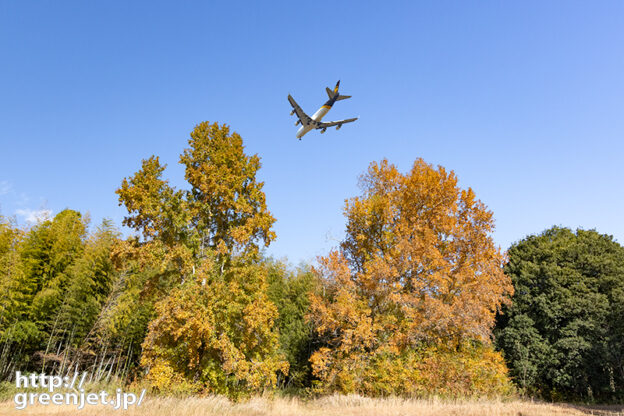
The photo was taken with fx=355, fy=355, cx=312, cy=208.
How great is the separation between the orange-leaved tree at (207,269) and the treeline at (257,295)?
7 cm

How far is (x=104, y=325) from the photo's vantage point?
2352cm

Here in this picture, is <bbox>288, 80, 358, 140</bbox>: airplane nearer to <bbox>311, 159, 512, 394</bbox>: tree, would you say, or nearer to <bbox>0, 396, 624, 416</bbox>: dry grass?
<bbox>311, 159, 512, 394</bbox>: tree

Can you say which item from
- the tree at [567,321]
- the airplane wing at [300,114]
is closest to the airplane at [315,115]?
the airplane wing at [300,114]

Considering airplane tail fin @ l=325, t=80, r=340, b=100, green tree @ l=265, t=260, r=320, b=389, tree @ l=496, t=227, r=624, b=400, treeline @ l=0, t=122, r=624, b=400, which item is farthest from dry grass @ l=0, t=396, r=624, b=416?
airplane tail fin @ l=325, t=80, r=340, b=100

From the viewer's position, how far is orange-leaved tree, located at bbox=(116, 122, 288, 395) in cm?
1353

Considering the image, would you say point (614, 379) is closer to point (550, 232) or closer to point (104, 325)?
point (550, 232)

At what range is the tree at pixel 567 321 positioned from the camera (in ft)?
81.7

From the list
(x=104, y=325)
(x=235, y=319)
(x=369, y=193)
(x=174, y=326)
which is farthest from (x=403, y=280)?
(x=104, y=325)

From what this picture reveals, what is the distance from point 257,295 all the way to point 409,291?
7860 millimetres

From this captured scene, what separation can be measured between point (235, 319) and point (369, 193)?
10007 mm

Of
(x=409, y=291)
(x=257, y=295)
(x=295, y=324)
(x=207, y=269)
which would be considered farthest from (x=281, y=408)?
(x=295, y=324)

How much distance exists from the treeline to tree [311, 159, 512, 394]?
74mm

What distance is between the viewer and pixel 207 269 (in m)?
14.3

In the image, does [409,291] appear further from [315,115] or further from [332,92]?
[332,92]
